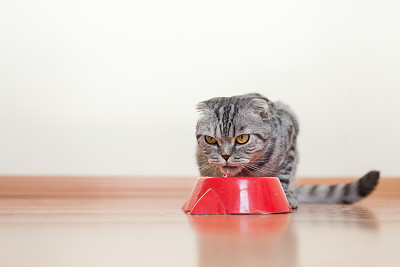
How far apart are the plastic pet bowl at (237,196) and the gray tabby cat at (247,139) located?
29 centimetres

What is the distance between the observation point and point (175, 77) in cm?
287

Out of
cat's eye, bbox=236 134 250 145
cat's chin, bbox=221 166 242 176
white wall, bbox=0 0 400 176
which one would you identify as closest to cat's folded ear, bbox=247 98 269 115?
cat's eye, bbox=236 134 250 145

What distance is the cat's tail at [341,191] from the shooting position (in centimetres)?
211

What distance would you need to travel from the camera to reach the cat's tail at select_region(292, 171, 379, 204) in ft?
6.92

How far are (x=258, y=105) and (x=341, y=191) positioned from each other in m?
0.71

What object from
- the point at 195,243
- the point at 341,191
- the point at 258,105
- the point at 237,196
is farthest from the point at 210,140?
the point at 195,243

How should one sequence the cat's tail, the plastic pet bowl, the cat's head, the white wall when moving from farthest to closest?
the white wall, the cat's tail, the cat's head, the plastic pet bowl

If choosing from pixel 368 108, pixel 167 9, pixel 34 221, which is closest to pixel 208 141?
pixel 34 221

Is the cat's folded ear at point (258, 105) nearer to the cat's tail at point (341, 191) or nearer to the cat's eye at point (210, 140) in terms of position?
the cat's eye at point (210, 140)

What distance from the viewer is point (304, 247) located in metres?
0.77

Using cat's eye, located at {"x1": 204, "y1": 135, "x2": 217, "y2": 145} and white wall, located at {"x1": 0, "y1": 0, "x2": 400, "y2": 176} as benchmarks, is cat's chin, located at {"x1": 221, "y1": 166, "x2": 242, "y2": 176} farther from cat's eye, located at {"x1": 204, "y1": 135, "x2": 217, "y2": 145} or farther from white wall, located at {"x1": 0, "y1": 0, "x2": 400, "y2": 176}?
white wall, located at {"x1": 0, "y1": 0, "x2": 400, "y2": 176}

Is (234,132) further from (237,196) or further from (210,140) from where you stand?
(237,196)

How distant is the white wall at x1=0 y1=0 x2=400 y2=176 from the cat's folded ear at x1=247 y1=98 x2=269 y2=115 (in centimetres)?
104

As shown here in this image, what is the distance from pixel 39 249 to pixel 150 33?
2.24 meters
